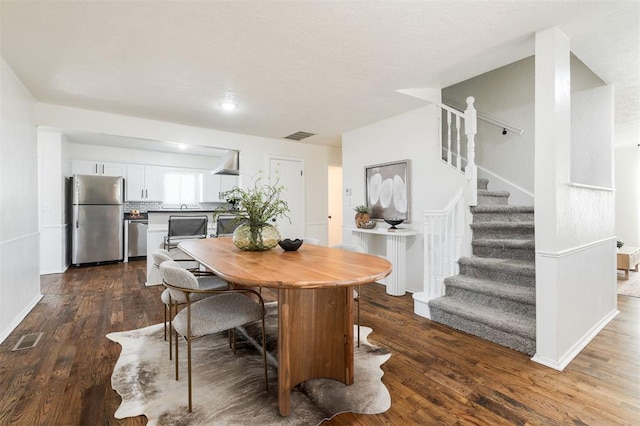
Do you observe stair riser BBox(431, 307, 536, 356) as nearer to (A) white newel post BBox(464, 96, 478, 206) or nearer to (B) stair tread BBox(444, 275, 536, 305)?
(B) stair tread BBox(444, 275, 536, 305)

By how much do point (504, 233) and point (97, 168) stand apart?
7241mm

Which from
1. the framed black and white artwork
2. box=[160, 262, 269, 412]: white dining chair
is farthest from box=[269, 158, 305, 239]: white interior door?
box=[160, 262, 269, 412]: white dining chair

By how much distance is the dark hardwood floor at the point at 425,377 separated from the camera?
1.56m

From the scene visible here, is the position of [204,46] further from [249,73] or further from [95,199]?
[95,199]

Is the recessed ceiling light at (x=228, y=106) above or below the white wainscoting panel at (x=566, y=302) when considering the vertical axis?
above

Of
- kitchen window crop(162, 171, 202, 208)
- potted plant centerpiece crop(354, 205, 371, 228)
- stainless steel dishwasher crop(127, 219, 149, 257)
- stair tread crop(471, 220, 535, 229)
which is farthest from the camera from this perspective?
kitchen window crop(162, 171, 202, 208)

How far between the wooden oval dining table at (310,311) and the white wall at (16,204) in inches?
84.1

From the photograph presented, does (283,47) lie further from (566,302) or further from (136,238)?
(136,238)

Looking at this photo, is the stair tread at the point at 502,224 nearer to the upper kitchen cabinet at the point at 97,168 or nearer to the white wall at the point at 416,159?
the white wall at the point at 416,159

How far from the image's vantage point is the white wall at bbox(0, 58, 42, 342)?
2566 millimetres

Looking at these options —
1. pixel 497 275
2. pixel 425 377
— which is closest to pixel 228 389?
pixel 425 377

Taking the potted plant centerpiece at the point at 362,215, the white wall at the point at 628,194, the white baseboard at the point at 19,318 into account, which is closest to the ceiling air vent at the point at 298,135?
the potted plant centerpiece at the point at 362,215

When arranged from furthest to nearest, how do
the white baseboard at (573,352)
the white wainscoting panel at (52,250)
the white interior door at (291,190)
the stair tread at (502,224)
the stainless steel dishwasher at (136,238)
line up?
the stainless steel dishwasher at (136,238) → the white interior door at (291,190) → the white wainscoting panel at (52,250) → the stair tread at (502,224) → the white baseboard at (573,352)

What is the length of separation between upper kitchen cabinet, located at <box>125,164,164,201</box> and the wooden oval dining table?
5582 millimetres
